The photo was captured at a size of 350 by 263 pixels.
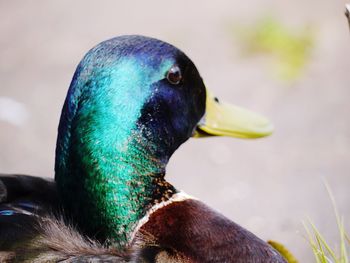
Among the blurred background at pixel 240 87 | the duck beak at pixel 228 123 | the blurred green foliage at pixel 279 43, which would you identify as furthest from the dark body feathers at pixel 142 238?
the blurred green foliage at pixel 279 43

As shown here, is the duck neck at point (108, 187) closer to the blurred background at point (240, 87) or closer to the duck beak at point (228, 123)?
the duck beak at point (228, 123)

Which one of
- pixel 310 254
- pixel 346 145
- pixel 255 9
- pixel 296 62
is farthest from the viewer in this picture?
pixel 255 9

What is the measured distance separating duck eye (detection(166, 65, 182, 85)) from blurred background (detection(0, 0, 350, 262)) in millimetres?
1197

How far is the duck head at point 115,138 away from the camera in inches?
85.0

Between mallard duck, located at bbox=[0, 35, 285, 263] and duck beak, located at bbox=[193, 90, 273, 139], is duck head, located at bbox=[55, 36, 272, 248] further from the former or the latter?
duck beak, located at bbox=[193, 90, 273, 139]

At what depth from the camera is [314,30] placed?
4953 mm

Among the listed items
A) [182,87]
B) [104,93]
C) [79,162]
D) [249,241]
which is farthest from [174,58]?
[249,241]

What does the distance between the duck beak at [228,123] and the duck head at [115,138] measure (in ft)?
0.97

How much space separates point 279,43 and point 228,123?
2.35 meters

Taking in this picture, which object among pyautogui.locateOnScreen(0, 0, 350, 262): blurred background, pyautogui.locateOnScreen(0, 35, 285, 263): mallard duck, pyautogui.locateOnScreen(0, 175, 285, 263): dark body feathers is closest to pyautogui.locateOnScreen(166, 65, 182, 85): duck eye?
pyautogui.locateOnScreen(0, 35, 285, 263): mallard duck

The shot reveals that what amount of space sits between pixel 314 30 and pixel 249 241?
9.54 ft

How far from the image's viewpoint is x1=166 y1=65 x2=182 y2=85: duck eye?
2.31 metres

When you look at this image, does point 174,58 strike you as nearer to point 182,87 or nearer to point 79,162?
point 182,87

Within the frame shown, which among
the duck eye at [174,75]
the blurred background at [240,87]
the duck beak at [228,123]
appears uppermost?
the duck eye at [174,75]
